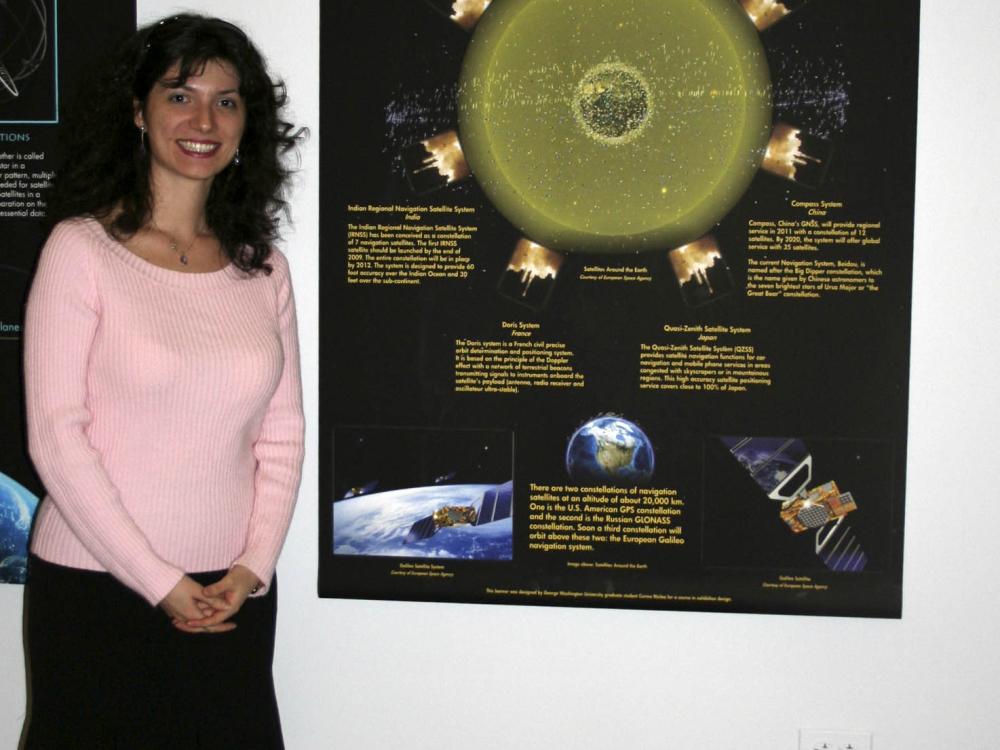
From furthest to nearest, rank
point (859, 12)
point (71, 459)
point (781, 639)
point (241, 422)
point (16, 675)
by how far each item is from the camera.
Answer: point (16, 675) < point (781, 639) < point (859, 12) < point (241, 422) < point (71, 459)

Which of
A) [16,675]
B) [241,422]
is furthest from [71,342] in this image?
[16,675]

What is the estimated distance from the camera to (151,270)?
147 cm

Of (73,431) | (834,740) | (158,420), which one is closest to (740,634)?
(834,740)

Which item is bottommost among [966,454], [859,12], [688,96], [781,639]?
[781,639]

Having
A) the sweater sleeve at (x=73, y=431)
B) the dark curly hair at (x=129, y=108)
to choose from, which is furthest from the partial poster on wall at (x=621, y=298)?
the sweater sleeve at (x=73, y=431)

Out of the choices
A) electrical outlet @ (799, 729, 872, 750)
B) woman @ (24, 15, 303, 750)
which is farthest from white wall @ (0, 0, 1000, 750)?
woman @ (24, 15, 303, 750)

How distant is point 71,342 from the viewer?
4.50 feet

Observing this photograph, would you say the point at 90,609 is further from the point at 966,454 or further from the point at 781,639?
the point at 966,454

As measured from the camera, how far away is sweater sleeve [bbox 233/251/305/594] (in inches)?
61.5

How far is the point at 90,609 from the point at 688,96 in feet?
4.60

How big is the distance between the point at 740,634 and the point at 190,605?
1.10m

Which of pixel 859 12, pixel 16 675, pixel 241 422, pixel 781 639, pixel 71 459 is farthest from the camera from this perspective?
pixel 16 675

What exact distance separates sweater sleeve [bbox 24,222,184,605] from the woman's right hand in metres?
0.02

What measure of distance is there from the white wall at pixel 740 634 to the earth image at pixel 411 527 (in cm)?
9
